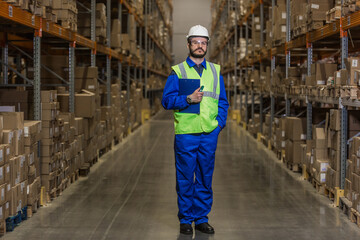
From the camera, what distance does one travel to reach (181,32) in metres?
35.5

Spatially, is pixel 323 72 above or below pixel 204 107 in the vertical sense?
above

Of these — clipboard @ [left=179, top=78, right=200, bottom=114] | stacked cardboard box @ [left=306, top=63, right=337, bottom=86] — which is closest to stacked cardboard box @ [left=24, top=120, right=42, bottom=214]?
clipboard @ [left=179, top=78, right=200, bottom=114]

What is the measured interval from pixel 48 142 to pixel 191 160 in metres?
2.18

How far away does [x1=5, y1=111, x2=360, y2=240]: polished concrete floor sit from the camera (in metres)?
4.72

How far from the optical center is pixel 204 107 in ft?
14.7

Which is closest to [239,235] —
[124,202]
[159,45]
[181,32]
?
[124,202]

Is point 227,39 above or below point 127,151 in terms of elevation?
above

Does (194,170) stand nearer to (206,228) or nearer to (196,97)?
(206,228)

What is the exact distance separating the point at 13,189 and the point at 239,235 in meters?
2.17

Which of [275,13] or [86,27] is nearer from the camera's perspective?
[86,27]

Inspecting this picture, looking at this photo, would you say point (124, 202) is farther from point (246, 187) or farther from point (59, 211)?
point (246, 187)

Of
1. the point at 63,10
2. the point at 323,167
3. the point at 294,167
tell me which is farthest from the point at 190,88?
the point at 294,167

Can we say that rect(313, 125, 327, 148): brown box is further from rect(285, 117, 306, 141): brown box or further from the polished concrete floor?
rect(285, 117, 306, 141): brown box

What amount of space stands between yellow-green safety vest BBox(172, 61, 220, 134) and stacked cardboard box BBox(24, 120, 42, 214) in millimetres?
1656
